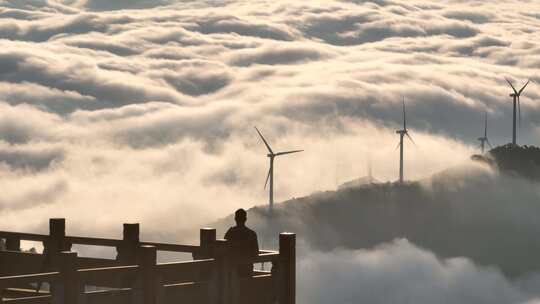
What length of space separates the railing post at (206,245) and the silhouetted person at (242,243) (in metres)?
0.42

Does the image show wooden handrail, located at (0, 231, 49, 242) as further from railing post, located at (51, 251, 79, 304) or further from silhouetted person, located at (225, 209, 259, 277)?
railing post, located at (51, 251, 79, 304)

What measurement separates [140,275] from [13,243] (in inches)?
319

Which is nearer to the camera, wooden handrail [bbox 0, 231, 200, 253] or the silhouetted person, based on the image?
the silhouetted person

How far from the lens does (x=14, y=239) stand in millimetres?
33312

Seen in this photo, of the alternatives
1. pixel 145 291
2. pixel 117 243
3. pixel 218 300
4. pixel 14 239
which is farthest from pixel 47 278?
pixel 14 239

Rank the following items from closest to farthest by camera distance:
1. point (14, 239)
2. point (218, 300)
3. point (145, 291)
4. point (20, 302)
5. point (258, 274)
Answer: point (20, 302)
point (145, 291)
point (218, 300)
point (258, 274)
point (14, 239)

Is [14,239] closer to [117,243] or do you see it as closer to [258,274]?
[117,243]

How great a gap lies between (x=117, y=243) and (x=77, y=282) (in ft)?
21.4

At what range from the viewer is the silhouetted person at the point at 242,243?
1125 inches

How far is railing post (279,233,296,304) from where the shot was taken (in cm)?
3059

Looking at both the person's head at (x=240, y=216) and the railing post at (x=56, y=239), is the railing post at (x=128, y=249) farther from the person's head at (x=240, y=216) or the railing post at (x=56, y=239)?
the person's head at (x=240, y=216)

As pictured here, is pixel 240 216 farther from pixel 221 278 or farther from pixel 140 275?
pixel 140 275

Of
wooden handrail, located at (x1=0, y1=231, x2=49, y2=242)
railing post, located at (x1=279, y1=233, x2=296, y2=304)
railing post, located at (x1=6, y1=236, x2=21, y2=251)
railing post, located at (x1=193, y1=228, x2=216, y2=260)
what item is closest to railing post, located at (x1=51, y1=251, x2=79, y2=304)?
railing post, located at (x1=193, y1=228, x2=216, y2=260)

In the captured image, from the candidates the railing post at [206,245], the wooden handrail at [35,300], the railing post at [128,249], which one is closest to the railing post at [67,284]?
Answer: the wooden handrail at [35,300]
